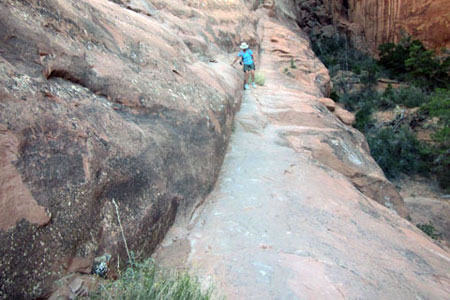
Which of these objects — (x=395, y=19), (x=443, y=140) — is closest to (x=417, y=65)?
(x=395, y=19)

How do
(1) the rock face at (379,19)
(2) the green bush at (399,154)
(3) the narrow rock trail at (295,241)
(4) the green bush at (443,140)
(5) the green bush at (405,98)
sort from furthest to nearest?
(1) the rock face at (379,19)
(5) the green bush at (405,98)
(2) the green bush at (399,154)
(4) the green bush at (443,140)
(3) the narrow rock trail at (295,241)

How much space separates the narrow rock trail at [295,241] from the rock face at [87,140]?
317 millimetres

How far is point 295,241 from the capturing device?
2744mm

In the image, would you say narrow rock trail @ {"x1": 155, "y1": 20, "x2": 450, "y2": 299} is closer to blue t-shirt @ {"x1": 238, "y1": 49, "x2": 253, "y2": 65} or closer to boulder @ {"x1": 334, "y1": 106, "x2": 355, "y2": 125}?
blue t-shirt @ {"x1": 238, "y1": 49, "x2": 253, "y2": 65}

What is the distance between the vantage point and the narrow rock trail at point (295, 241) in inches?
89.7

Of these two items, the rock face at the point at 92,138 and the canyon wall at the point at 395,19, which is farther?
the canyon wall at the point at 395,19

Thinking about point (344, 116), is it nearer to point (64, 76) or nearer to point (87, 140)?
point (64, 76)

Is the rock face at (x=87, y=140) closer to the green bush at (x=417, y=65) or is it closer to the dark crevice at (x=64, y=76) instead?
the dark crevice at (x=64, y=76)

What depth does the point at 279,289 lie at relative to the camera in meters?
2.16

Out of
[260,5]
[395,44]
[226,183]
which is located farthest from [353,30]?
[226,183]

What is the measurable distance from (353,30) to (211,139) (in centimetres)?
2475

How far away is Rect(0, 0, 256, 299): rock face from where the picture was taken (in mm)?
1732

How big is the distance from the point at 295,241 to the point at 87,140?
68.8 inches

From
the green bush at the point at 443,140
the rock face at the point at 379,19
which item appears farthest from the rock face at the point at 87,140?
the rock face at the point at 379,19
